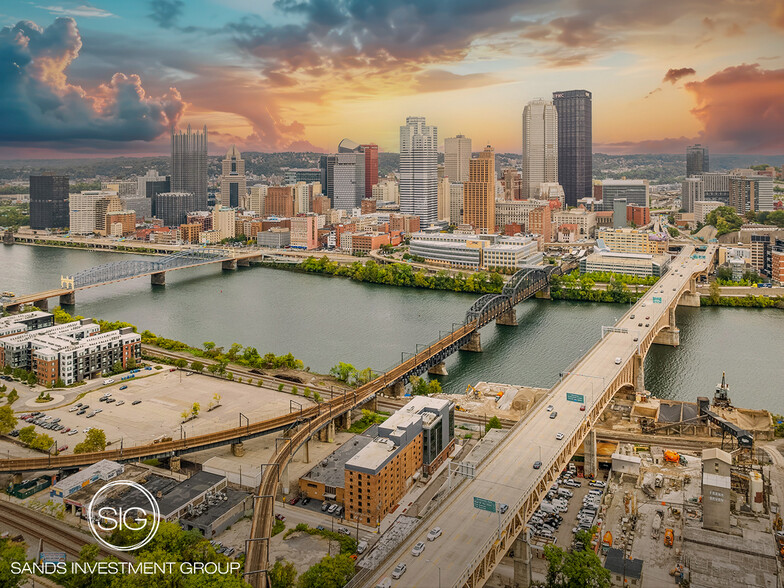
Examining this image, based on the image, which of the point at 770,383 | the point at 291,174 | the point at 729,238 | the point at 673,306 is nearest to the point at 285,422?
the point at 770,383

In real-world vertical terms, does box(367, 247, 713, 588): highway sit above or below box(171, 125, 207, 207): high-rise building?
below

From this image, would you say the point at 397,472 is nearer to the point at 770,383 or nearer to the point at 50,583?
the point at 50,583

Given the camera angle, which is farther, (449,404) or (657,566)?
(449,404)

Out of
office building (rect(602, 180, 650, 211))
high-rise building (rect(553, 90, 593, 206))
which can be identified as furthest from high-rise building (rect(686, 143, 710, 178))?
office building (rect(602, 180, 650, 211))

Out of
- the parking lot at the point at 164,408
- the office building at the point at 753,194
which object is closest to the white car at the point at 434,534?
the parking lot at the point at 164,408

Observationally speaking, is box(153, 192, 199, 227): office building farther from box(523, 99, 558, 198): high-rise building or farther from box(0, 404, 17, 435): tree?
box(0, 404, 17, 435): tree
